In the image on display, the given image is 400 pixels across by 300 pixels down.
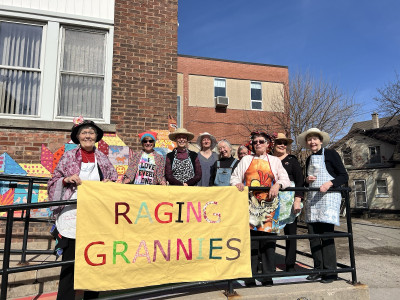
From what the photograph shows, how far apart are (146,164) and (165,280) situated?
5.13 ft

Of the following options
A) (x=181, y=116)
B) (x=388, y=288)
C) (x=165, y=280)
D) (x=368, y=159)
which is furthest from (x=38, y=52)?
(x=368, y=159)

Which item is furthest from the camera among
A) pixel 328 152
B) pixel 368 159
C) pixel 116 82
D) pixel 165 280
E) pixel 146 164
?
pixel 368 159

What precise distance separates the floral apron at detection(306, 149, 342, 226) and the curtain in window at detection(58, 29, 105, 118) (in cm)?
413

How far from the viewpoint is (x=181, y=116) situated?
19188mm

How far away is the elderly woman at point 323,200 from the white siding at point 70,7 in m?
4.79

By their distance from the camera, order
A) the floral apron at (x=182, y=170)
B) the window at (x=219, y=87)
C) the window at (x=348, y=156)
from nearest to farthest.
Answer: the floral apron at (x=182, y=170) → the window at (x=219, y=87) → the window at (x=348, y=156)

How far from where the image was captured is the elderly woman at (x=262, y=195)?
10.4 feet

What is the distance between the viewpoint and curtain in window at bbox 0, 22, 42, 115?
5367 millimetres

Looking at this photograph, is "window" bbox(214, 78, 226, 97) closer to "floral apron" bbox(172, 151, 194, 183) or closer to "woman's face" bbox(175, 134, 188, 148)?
"woman's face" bbox(175, 134, 188, 148)

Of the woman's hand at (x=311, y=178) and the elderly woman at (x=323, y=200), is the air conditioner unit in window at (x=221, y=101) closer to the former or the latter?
the elderly woman at (x=323, y=200)

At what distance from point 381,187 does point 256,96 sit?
1337 centimetres

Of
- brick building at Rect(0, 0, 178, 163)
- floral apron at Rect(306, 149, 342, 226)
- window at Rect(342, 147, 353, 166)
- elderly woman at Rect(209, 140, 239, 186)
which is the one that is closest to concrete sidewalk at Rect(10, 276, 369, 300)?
floral apron at Rect(306, 149, 342, 226)

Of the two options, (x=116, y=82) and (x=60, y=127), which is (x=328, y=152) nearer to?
(x=116, y=82)

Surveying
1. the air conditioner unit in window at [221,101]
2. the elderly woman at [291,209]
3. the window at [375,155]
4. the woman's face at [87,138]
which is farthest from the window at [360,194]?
the woman's face at [87,138]
